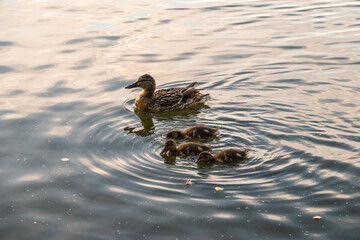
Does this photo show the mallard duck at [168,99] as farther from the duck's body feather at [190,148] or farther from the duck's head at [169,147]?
the duck's head at [169,147]

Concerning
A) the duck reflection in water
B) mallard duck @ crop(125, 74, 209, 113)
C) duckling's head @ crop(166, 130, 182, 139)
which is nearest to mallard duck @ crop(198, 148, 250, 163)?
duckling's head @ crop(166, 130, 182, 139)

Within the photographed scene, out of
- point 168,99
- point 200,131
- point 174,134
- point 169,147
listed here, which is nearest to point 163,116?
point 168,99

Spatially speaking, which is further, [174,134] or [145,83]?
[145,83]

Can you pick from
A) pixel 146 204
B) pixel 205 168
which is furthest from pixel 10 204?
pixel 205 168

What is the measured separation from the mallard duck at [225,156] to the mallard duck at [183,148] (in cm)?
42

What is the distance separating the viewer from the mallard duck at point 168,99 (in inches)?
354

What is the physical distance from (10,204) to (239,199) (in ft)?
7.75

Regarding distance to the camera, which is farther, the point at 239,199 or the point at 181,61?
the point at 181,61

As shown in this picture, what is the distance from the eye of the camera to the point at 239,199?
5.64 meters

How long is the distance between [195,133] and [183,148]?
568 mm

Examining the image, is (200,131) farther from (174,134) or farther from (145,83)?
(145,83)

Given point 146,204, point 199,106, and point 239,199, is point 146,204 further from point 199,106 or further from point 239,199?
point 199,106

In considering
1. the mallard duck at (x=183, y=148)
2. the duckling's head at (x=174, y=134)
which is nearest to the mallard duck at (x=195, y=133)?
the duckling's head at (x=174, y=134)

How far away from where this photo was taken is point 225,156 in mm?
6566
